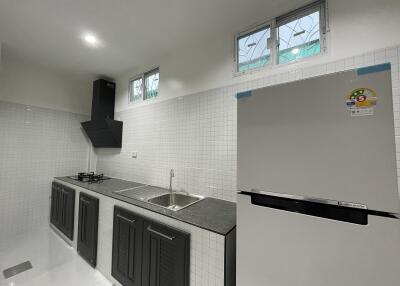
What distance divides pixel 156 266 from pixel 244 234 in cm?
85

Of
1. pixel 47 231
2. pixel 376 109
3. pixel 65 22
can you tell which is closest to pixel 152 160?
pixel 65 22

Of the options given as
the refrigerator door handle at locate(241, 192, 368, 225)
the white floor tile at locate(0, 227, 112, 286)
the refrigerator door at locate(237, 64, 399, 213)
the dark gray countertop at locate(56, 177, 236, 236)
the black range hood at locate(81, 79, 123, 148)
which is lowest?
the white floor tile at locate(0, 227, 112, 286)

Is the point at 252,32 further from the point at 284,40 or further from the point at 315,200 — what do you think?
the point at 315,200

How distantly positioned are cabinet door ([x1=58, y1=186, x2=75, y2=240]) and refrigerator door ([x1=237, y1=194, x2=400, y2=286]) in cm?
245

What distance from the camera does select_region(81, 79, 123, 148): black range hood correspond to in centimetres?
290

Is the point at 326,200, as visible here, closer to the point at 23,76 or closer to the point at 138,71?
the point at 138,71

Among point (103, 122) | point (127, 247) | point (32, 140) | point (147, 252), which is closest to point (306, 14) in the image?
point (147, 252)

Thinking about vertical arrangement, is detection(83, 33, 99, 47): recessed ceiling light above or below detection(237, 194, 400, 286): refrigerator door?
above

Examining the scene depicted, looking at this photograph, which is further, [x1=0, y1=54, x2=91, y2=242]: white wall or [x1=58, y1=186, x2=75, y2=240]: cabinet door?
[x1=0, y1=54, x2=91, y2=242]: white wall

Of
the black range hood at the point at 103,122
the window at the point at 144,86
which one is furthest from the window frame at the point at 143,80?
the black range hood at the point at 103,122

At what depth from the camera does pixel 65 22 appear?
182 centimetres

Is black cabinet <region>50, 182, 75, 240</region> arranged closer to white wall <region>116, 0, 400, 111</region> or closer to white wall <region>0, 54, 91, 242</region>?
white wall <region>0, 54, 91, 242</region>

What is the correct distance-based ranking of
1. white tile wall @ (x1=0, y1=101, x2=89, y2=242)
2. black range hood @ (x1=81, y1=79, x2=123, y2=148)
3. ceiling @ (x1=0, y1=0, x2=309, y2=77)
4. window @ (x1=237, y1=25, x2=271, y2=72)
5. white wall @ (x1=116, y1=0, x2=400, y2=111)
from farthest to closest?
black range hood @ (x1=81, y1=79, x2=123, y2=148) < white tile wall @ (x1=0, y1=101, x2=89, y2=242) < window @ (x1=237, y1=25, x2=271, y2=72) < ceiling @ (x1=0, y1=0, x2=309, y2=77) < white wall @ (x1=116, y1=0, x2=400, y2=111)

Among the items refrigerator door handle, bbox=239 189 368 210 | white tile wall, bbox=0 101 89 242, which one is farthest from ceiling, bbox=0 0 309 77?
refrigerator door handle, bbox=239 189 368 210
